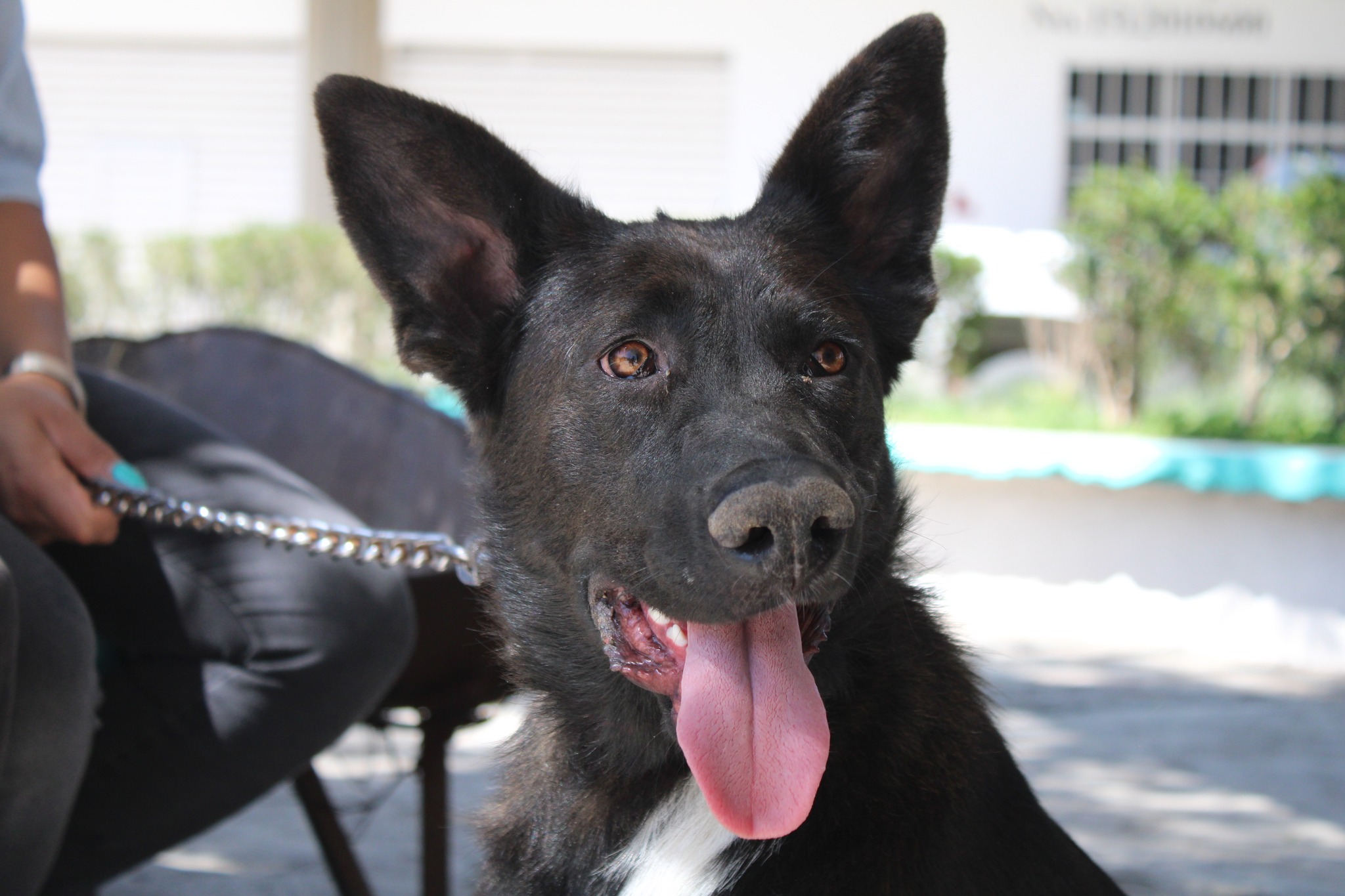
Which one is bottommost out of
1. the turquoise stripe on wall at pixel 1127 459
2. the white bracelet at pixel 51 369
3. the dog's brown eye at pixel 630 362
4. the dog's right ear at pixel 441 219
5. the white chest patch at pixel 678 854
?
the turquoise stripe on wall at pixel 1127 459

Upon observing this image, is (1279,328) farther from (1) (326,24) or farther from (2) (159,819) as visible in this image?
(1) (326,24)

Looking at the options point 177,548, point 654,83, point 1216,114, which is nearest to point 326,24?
point 654,83

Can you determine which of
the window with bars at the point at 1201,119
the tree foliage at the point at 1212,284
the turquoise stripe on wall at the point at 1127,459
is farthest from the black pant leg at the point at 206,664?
the window with bars at the point at 1201,119

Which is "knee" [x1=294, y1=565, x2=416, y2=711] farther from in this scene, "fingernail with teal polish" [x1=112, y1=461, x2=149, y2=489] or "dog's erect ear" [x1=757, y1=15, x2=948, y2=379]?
"dog's erect ear" [x1=757, y1=15, x2=948, y2=379]

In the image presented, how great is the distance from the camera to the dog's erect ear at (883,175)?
228 cm

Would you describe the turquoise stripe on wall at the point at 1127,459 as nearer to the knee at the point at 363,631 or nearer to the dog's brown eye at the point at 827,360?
the knee at the point at 363,631

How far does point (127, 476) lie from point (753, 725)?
1.35 meters

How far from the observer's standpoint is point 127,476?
248 cm

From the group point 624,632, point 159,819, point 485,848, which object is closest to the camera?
point 624,632

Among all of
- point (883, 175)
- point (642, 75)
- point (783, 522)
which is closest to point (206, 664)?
point (783, 522)

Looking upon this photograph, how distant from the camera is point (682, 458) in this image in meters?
1.92

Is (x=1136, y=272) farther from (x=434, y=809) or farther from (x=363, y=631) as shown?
(x=363, y=631)

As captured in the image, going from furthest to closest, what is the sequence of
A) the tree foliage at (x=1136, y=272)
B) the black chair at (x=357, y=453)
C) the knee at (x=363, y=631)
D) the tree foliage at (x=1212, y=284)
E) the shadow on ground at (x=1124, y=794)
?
1. the tree foliage at (x=1136, y=272)
2. the tree foliage at (x=1212, y=284)
3. the shadow on ground at (x=1124, y=794)
4. the black chair at (x=357, y=453)
5. the knee at (x=363, y=631)

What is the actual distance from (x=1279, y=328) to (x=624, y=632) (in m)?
6.21
